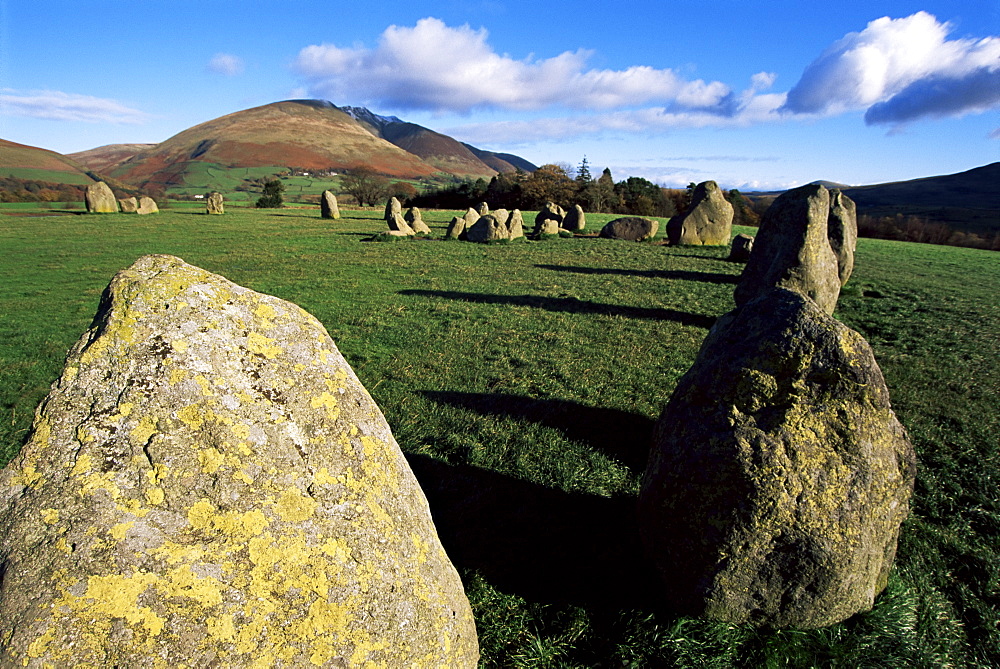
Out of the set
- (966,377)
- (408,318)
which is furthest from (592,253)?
(966,377)

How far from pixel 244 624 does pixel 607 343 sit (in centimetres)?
805

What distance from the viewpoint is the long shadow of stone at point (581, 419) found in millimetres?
5789

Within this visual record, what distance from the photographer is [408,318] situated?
11.1 m

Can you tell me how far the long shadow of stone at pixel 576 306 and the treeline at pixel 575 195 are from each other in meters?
35.7

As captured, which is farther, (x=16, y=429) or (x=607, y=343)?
(x=607, y=343)

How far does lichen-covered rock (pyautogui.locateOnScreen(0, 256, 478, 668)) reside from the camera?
1822 mm

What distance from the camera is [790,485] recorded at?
3217 millimetres

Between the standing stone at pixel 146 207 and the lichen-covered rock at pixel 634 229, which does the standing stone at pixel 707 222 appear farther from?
the standing stone at pixel 146 207

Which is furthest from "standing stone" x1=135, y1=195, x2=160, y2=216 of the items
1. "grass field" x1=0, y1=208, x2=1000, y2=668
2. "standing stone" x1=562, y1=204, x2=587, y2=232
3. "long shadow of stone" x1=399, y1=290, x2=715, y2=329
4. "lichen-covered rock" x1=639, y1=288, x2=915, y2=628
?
"lichen-covered rock" x1=639, y1=288, x2=915, y2=628

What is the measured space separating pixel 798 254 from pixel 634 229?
1491 cm

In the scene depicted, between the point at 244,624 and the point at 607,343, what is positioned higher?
the point at 244,624

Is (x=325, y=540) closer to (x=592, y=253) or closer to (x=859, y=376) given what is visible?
(x=859, y=376)

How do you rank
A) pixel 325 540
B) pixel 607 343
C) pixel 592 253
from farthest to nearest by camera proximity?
pixel 592 253, pixel 607 343, pixel 325 540

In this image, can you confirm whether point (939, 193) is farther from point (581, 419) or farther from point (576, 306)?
point (581, 419)
